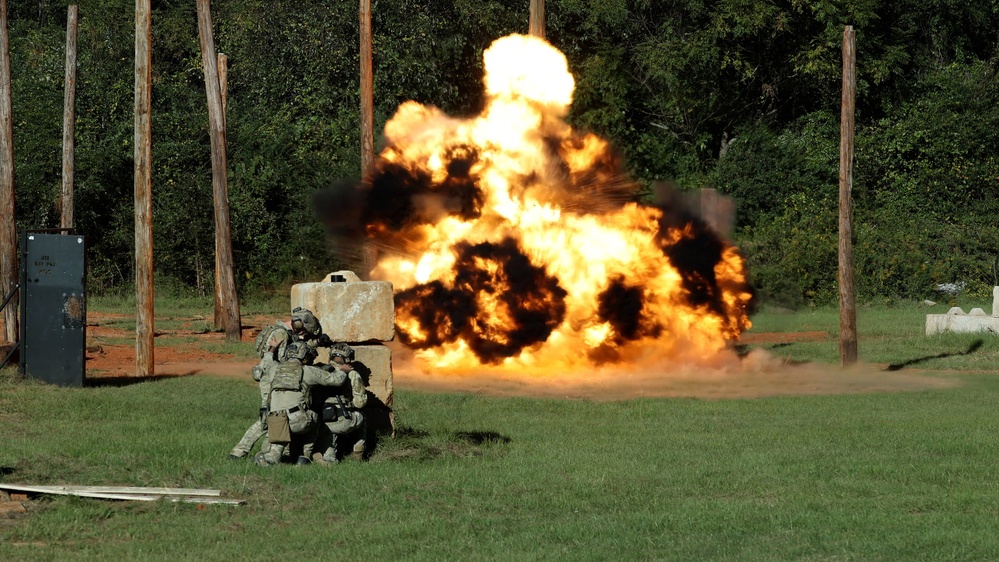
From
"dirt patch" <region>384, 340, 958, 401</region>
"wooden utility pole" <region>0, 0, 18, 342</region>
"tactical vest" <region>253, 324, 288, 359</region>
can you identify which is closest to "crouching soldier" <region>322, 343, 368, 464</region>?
"tactical vest" <region>253, 324, 288, 359</region>

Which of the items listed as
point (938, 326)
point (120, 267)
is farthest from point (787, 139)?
point (120, 267)

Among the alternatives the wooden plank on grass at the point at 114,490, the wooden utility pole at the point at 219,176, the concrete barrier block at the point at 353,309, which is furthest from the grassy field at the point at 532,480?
the wooden utility pole at the point at 219,176

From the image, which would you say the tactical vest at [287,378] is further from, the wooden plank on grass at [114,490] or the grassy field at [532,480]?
the wooden plank on grass at [114,490]

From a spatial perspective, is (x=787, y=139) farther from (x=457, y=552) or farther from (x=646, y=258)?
(x=457, y=552)

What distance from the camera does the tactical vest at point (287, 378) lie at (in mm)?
13312

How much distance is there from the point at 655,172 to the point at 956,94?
1036cm

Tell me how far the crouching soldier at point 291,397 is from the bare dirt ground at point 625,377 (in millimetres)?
8286

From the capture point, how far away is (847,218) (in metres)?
25.5

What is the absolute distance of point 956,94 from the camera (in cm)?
4591

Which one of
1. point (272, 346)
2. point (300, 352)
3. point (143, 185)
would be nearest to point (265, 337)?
point (272, 346)

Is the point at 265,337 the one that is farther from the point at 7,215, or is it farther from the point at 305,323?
the point at 7,215

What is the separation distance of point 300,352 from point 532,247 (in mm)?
11971

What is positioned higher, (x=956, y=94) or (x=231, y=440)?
(x=956, y=94)

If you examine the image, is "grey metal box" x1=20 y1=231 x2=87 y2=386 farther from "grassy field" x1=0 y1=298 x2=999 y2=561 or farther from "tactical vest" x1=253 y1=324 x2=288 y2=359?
"tactical vest" x1=253 y1=324 x2=288 y2=359
